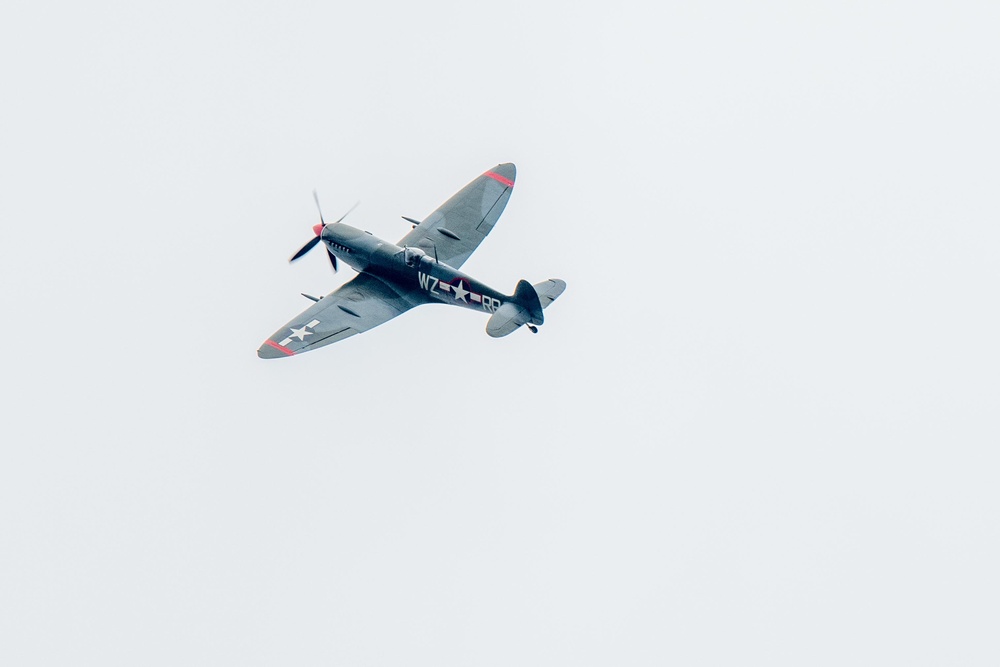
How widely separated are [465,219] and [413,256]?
294 centimetres

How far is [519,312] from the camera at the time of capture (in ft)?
110

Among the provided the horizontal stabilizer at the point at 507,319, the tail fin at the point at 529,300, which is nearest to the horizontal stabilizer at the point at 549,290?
the tail fin at the point at 529,300

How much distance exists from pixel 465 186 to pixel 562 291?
6.20m

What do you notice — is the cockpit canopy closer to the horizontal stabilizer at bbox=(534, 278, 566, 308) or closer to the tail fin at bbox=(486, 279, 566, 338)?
the tail fin at bbox=(486, 279, 566, 338)

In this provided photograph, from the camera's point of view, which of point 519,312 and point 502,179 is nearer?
point 519,312

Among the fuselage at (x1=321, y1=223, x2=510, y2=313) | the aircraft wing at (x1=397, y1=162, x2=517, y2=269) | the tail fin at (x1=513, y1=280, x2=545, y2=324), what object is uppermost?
the aircraft wing at (x1=397, y1=162, x2=517, y2=269)

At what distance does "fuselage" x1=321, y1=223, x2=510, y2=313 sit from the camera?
34781 mm

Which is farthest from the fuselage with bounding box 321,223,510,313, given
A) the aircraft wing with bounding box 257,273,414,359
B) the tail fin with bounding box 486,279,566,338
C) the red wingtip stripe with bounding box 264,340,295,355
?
the red wingtip stripe with bounding box 264,340,295,355

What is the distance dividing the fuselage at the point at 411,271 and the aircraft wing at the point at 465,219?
61 centimetres

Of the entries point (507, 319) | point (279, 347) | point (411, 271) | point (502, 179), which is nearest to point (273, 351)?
point (279, 347)

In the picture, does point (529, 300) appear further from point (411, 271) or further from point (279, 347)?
point (279, 347)

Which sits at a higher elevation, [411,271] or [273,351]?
[411,271]

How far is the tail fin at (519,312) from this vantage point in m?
33.0

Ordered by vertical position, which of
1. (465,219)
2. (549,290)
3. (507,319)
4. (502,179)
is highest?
(502,179)
